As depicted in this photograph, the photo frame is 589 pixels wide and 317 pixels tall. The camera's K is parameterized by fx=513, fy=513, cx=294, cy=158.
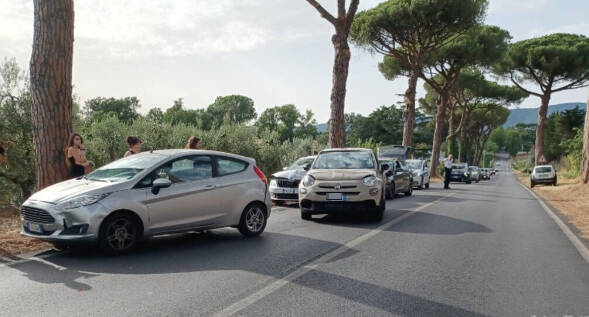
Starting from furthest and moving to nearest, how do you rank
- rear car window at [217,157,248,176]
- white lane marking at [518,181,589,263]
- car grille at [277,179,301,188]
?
car grille at [277,179,301,188] → rear car window at [217,157,248,176] → white lane marking at [518,181,589,263]

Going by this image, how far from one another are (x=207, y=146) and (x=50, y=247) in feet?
36.3

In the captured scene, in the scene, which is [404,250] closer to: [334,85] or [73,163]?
[73,163]

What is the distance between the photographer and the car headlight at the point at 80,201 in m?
6.66

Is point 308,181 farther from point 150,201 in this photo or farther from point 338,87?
point 338,87

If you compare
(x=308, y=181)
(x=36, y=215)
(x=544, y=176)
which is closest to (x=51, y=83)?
(x=36, y=215)

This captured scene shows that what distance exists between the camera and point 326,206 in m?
10.9

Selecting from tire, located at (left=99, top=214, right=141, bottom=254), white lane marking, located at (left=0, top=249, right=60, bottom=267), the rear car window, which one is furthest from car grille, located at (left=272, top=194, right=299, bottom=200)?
white lane marking, located at (left=0, top=249, right=60, bottom=267)

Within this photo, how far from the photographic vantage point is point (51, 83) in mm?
9133

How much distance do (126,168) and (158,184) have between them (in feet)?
2.56

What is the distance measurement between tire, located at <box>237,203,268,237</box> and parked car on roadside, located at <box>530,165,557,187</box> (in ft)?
99.8

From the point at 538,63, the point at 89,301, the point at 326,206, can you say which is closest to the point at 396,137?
the point at 538,63

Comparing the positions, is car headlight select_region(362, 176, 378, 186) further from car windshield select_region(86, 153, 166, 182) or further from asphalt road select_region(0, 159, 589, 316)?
car windshield select_region(86, 153, 166, 182)

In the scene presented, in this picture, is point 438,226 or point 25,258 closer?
point 25,258

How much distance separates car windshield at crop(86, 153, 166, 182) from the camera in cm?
748
